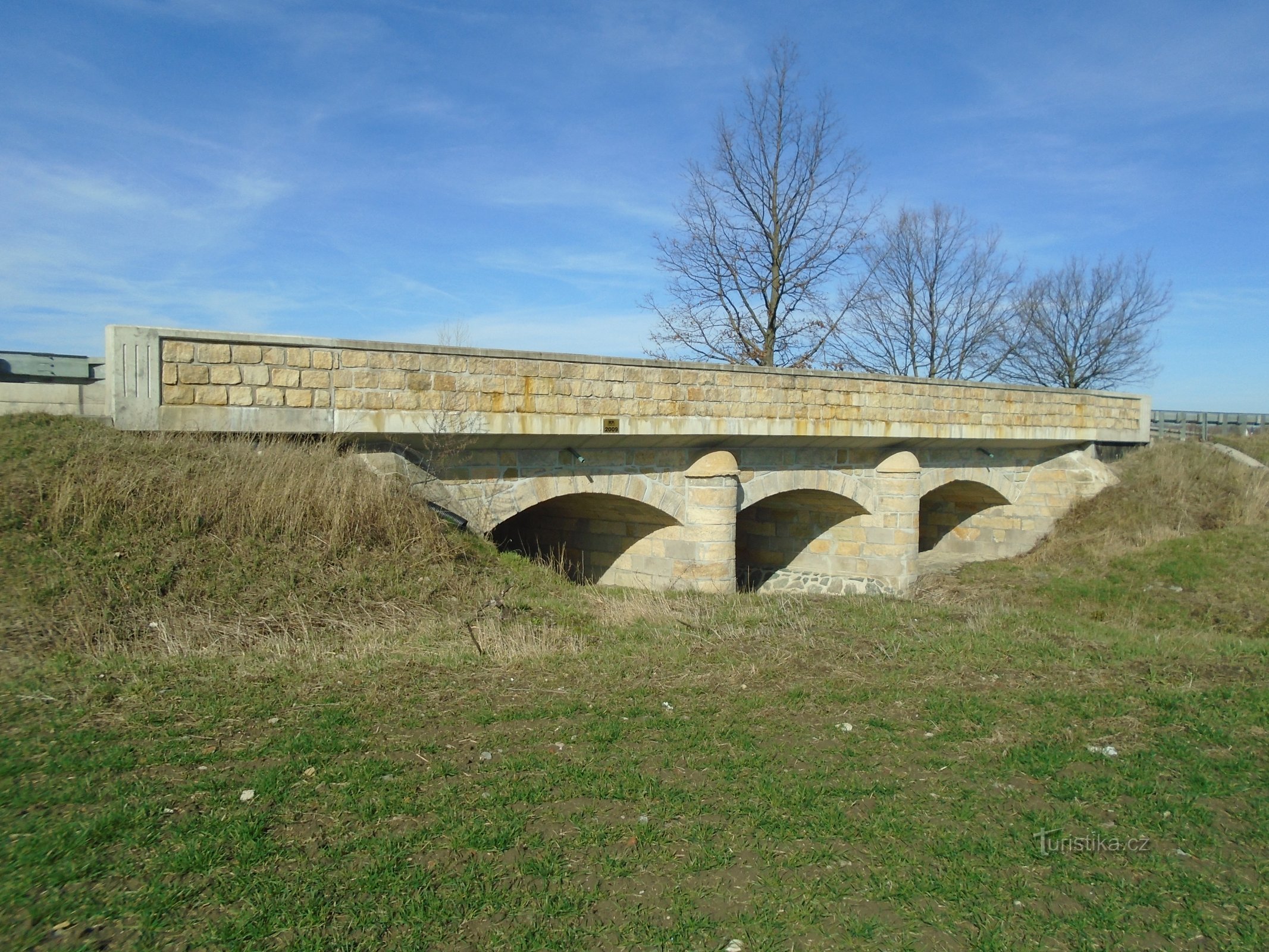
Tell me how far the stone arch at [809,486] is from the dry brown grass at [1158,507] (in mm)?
4432

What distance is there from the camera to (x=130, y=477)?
22.4 ft

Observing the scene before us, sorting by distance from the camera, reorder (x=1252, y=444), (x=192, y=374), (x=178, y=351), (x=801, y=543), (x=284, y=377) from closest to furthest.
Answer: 1. (x=178, y=351)
2. (x=192, y=374)
3. (x=284, y=377)
4. (x=801, y=543)
5. (x=1252, y=444)

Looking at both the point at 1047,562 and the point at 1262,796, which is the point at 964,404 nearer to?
the point at 1047,562

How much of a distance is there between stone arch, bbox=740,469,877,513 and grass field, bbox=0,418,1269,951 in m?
4.90

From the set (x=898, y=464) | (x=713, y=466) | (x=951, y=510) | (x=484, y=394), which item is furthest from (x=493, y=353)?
(x=951, y=510)

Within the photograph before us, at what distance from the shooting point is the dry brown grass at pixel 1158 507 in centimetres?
1684

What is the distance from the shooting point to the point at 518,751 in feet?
14.0

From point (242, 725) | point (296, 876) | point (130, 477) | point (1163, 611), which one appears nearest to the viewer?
point (296, 876)

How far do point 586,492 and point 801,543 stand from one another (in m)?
6.85

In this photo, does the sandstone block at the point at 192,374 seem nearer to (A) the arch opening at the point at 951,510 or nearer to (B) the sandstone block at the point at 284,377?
(B) the sandstone block at the point at 284,377

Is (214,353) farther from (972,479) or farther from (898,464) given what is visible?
(972,479)

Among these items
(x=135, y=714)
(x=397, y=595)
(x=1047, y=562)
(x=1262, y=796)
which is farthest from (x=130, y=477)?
(x=1047, y=562)

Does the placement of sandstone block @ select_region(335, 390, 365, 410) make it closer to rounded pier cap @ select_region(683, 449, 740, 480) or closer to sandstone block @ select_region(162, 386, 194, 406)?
sandstone block @ select_region(162, 386, 194, 406)

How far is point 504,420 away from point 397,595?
2.75m
